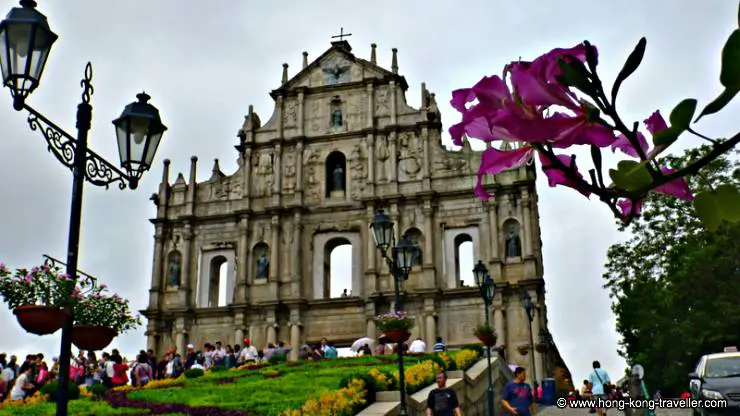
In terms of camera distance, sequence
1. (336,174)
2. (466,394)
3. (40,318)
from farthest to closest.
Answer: (336,174), (466,394), (40,318)

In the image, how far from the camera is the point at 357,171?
3369 centimetres

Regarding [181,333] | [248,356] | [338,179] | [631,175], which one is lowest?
[248,356]

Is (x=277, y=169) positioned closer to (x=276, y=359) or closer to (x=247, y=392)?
(x=276, y=359)

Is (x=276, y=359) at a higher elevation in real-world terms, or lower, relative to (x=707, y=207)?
lower

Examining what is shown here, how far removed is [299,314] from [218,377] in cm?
1139

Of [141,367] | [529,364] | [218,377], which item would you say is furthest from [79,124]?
[529,364]

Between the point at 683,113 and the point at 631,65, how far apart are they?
0.12 meters

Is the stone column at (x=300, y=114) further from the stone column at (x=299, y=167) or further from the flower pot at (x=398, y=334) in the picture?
the flower pot at (x=398, y=334)

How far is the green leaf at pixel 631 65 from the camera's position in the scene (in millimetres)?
1222

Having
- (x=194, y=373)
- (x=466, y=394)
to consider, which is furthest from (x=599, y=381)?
(x=194, y=373)

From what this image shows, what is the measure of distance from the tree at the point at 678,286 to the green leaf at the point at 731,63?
25.7m

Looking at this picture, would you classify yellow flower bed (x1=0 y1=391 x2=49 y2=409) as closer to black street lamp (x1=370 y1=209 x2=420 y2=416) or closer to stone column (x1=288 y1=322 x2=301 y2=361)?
black street lamp (x1=370 y1=209 x2=420 y2=416)

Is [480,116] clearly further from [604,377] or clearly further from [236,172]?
[236,172]

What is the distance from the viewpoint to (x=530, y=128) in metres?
1.29
